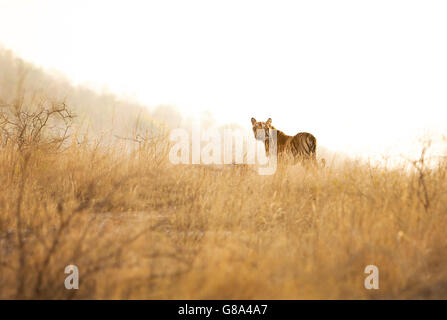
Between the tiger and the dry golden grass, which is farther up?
the tiger

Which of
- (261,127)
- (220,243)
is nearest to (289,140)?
(261,127)

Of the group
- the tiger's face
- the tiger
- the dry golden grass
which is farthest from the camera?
the tiger's face

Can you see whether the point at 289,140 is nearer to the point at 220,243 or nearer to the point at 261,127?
the point at 261,127

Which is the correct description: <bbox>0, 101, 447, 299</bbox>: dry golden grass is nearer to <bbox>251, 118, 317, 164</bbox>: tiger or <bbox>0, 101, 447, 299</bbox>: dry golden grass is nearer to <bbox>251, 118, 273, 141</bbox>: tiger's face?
<bbox>251, 118, 317, 164</bbox>: tiger

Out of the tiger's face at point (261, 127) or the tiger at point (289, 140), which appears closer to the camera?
the tiger at point (289, 140)

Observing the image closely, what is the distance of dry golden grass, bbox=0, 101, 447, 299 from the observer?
7.11 ft

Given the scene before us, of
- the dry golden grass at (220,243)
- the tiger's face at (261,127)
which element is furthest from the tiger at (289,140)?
the dry golden grass at (220,243)

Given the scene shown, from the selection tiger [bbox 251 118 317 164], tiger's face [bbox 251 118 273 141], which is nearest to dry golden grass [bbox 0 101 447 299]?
tiger [bbox 251 118 317 164]

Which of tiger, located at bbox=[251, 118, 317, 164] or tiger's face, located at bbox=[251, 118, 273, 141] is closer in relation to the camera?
tiger, located at bbox=[251, 118, 317, 164]

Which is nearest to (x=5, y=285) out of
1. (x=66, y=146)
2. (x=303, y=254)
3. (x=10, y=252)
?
(x=10, y=252)

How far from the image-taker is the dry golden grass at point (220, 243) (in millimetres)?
2166

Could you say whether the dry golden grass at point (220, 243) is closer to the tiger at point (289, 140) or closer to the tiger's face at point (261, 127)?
the tiger at point (289, 140)
